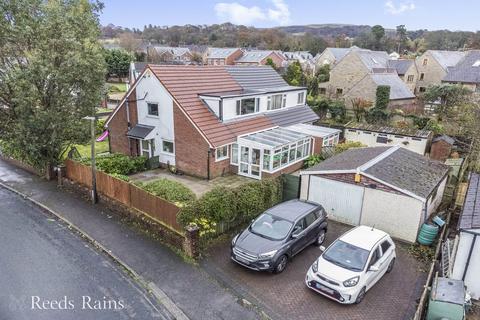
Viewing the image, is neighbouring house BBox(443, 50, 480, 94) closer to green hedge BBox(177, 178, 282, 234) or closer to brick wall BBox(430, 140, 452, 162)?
brick wall BBox(430, 140, 452, 162)

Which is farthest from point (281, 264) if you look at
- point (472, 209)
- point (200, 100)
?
point (200, 100)

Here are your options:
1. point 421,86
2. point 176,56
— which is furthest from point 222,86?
point 176,56

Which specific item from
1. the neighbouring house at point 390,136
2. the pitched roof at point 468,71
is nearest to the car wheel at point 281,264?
the neighbouring house at point 390,136

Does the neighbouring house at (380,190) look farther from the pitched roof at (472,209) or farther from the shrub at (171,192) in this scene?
the shrub at (171,192)

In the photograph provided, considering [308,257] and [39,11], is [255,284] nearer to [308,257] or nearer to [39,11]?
[308,257]

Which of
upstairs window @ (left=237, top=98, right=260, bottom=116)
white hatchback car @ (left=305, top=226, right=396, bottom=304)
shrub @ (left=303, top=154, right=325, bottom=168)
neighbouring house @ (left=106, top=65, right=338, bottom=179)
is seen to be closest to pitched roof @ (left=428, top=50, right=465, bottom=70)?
neighbouring house @ (left=106, top=65, right=338, bottom=179)
